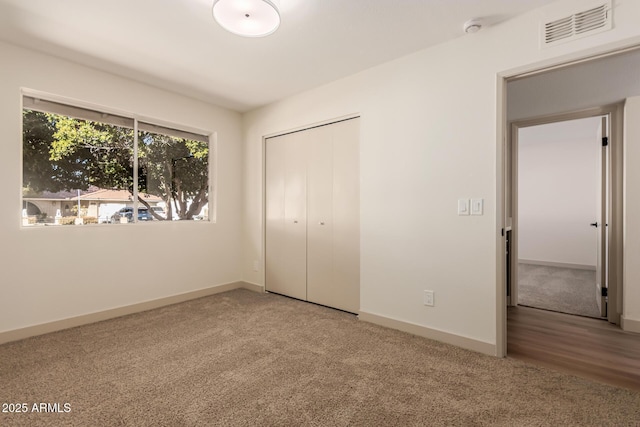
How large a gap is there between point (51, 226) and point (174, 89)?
1.92 meters

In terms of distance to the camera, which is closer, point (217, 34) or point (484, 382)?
point (484, 382)

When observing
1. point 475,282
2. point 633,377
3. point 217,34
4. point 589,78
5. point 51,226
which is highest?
point 217,34

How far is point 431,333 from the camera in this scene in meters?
2.64

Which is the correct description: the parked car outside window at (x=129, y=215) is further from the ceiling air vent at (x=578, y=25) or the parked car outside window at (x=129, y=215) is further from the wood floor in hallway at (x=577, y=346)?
the ceiling air vent at (x=578, y=25)

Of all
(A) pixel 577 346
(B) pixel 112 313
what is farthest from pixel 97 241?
(A) pixel 577 346

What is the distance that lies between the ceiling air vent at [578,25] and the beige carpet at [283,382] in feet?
7.51

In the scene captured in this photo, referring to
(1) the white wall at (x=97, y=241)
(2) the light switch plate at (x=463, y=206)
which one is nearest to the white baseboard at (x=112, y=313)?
(1) the white wall at (x=97, y=241)

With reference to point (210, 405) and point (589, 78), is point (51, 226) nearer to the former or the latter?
point (210, 405)

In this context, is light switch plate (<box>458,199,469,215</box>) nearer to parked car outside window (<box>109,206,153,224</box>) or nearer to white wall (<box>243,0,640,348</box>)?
white wall (<box>243,0,640,348</box>)

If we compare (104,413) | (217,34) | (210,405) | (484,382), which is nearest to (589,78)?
(484,382)

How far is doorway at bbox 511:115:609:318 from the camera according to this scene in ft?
17.4

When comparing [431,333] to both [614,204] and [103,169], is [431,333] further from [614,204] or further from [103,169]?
[103,169]

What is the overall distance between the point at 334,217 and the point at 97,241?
2.47 m

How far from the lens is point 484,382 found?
1.96 meters
